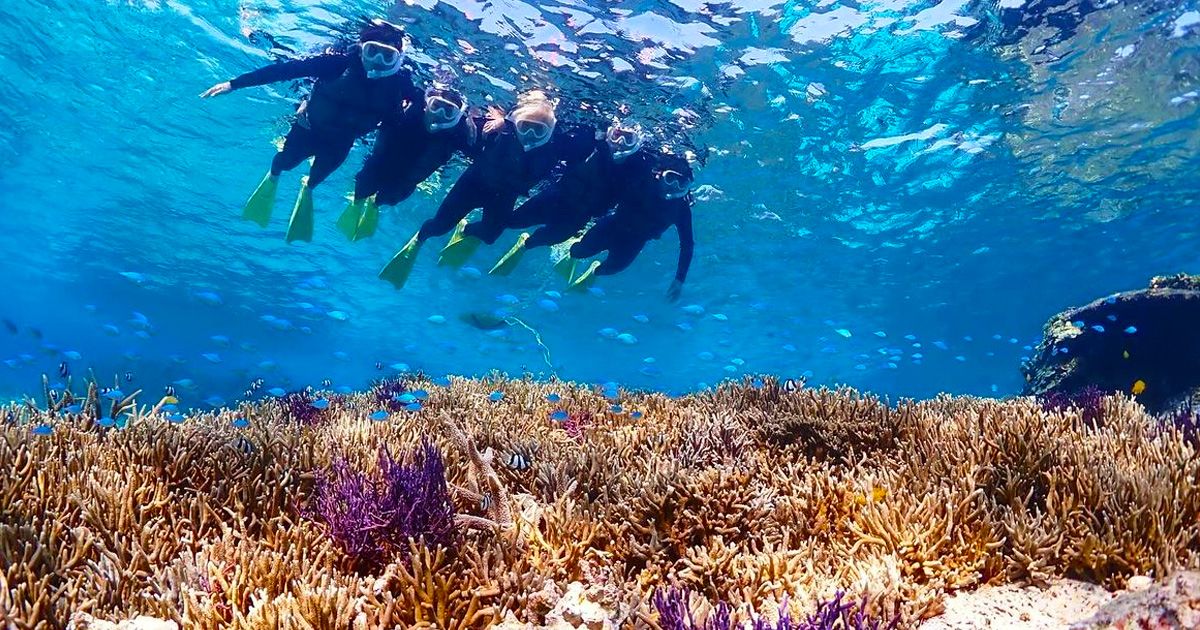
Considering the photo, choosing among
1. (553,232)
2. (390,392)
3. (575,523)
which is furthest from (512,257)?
(575,523)

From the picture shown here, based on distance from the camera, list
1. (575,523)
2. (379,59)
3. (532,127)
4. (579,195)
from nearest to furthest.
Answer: (575,523)
(379,59)
(532,127)
(579,195)

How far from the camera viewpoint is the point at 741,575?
311cm

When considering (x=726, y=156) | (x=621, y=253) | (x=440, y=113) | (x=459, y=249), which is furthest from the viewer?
(x=726, y=156)

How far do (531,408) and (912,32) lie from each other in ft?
42.8

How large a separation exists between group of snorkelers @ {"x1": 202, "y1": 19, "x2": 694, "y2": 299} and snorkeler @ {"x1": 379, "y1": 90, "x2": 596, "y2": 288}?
0.02 meters

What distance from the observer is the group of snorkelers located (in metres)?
8.80

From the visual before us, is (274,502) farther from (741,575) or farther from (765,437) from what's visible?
(765,437)

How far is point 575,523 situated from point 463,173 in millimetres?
8063

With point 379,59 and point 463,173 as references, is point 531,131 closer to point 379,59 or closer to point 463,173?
point 463,173

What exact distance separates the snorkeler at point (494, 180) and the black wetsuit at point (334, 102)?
4.97 feet

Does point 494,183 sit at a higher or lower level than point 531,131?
lower

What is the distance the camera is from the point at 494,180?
941 centimetres

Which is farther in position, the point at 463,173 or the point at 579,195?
the point at 463,173

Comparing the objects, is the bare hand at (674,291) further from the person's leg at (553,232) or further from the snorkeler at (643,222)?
the person's leg at (553,232)
